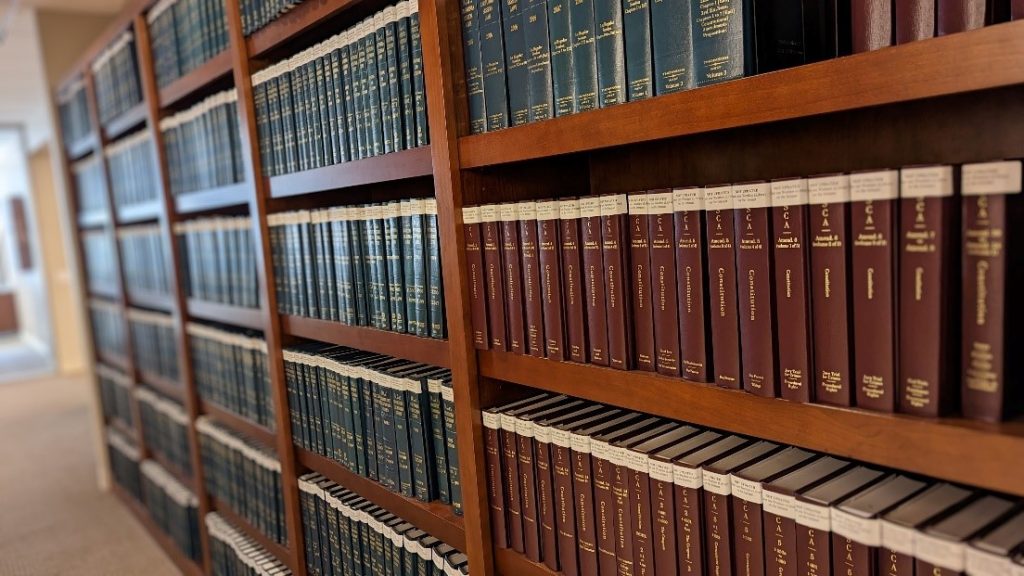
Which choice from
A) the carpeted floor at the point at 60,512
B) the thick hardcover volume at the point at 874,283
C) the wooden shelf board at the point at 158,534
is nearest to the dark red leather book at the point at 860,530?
the thick hardcover volume at the point at 874,283

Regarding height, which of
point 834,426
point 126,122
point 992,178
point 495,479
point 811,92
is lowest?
point 495,479

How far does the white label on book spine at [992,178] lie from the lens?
0.62 m

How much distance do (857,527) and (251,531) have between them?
6.27 feet

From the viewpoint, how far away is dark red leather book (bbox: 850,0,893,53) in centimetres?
75

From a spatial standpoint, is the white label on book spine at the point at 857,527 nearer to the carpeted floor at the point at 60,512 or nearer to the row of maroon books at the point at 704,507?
the row of maroon books at the point at 704,507

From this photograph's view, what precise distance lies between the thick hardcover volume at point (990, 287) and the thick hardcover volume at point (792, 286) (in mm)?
151

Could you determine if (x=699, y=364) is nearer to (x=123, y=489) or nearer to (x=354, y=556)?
(x=354, y=556)

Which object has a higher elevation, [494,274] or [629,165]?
[629,165]

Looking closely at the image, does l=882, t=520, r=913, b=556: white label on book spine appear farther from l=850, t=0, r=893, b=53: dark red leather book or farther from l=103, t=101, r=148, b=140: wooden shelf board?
l=103, t=101, r=148, b=140: wooden shelf board

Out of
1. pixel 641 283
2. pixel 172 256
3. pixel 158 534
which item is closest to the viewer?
pixel 641 283

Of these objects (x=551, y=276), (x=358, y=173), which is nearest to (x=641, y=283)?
(x=551, y=276)

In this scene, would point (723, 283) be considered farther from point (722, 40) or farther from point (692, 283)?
A: point (722, 40)

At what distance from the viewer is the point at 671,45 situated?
2.87 ft

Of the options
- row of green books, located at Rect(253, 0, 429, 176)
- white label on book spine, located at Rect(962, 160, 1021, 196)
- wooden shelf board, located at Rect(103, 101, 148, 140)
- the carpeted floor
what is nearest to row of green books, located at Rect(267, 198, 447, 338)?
row of green books, located at Rect(253, 0, 429, 176)
